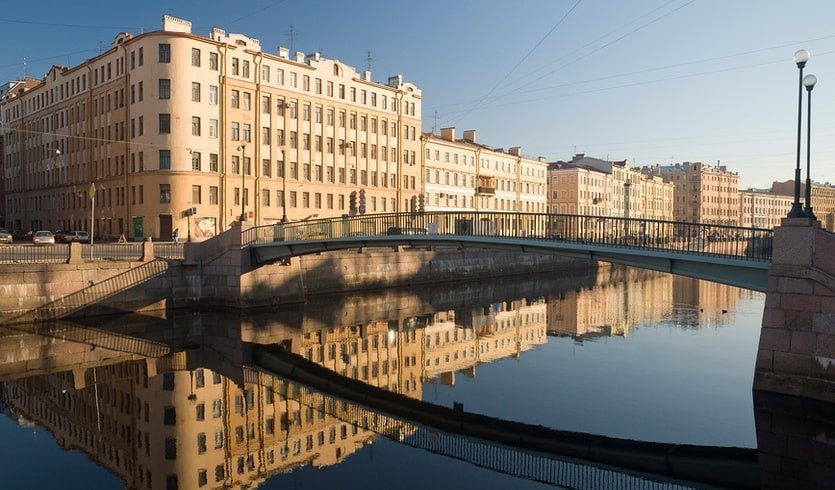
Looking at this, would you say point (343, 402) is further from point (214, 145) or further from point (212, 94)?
point (212, 94)

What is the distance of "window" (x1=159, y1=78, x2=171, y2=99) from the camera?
43750 mm

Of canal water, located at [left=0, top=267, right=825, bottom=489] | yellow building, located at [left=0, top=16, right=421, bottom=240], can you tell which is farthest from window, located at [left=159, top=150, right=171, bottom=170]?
canal water, located at [left=0, top=267, right=825, bottom=489]

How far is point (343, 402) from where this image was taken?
16.6m

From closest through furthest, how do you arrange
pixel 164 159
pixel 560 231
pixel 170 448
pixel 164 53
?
pixel 170 448 < pixel 560 231 < pixel 164 53 < pixel 164 159

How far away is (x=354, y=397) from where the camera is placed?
17.1 m

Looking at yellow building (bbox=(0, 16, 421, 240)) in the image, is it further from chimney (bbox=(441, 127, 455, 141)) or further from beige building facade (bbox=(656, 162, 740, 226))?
beige building facade (bbox=(656, 162, 740, 226))

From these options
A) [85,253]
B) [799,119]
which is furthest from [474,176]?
[799,119]

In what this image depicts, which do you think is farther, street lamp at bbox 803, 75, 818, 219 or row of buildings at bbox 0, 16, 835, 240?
row of buildings at bbox 0, 16, 835, 240

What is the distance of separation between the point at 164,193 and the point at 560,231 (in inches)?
1231

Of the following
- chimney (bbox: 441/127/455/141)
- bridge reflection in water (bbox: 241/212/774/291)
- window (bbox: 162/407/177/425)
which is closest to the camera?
window (bbox: 162/407/177/425)

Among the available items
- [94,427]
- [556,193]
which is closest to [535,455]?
[94,427]

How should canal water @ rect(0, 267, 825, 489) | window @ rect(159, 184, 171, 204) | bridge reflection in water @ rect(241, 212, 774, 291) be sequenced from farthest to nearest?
window @ rect(159, 184, 171, 204)
bridge reflection in water @ rect(241, 212, 774, 291)
canal water @ rect(0, 267, 825, 489)

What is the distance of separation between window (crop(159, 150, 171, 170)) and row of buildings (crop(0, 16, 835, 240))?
0.25 ft

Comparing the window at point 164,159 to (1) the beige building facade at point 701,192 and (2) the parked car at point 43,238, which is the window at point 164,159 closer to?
(2) the parked car at point 43,238
